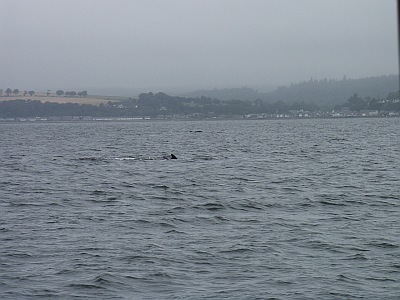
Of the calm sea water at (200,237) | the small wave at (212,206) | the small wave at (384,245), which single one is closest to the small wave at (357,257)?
the calm sea water at (200,237)

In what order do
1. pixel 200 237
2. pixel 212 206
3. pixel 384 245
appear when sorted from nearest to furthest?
pixel 384 245, pixel 200 237, pixel 212 206

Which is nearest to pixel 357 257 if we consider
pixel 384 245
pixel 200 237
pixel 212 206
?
pixel 384 245

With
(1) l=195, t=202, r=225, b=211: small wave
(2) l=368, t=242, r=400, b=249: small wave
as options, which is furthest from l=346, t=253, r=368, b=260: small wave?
(1) l=195, t=202, r=225, b=211: small wave

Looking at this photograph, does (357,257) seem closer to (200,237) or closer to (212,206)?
(200,237)

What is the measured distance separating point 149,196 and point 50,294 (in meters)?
15.5

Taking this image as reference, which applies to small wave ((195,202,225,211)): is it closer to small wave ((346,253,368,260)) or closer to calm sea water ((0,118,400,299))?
calm sea water ((0,118,400,299))

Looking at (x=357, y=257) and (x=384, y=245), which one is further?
(x=384, y=245)

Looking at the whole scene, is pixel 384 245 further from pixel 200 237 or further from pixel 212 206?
pixel 212 206

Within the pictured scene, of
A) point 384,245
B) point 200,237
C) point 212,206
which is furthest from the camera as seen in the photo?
point 212,206

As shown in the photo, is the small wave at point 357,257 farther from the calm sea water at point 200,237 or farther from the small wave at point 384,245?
the small wave at point 384,245

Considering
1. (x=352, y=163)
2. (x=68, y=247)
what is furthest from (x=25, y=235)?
(x=352, y=163)

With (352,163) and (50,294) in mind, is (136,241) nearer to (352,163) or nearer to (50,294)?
(50,294)

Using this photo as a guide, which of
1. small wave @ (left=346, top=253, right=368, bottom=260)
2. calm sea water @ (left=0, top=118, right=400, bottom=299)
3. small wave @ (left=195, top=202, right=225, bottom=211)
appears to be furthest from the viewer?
small wave @ (left=195, top=202, right=225, bottom=211)

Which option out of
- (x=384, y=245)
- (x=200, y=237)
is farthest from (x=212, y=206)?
(x=384, y=245)
